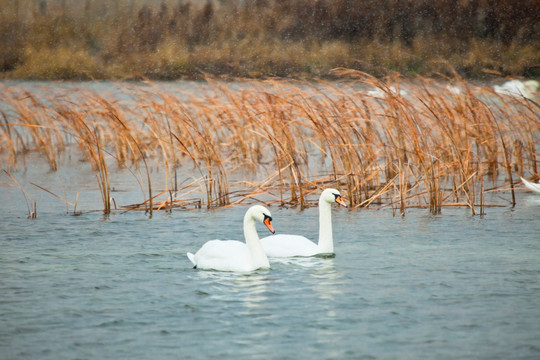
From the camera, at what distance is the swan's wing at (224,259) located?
25.4 ft

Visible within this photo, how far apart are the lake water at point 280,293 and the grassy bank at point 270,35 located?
30.8 m

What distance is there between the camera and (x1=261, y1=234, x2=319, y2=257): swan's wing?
27.3ft

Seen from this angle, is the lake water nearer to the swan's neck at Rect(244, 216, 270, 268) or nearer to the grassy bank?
the swan's neck at Rect(244, 216, 270, 268)

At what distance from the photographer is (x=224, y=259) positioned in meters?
7.79

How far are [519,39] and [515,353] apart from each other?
41.6 metres

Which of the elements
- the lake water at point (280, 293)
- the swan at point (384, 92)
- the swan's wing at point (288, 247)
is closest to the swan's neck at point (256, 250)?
the lake water at point (280, 293)

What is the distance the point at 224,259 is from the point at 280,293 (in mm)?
922

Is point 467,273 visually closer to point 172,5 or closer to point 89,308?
point 89,308

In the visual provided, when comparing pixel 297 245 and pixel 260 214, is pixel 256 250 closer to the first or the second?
pixel 260 214

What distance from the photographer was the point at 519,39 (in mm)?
44875

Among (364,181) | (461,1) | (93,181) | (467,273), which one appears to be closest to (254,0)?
(461,1)

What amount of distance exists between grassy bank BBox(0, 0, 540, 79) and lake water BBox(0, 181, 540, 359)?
3076 cm

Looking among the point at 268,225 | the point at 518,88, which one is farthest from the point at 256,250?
the point at 518,88

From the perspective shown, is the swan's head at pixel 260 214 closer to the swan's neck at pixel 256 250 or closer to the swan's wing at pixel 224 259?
the swan's neck at pixel 256 250
